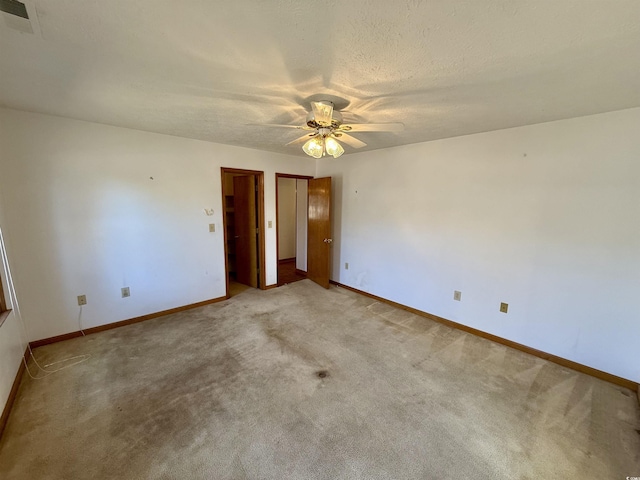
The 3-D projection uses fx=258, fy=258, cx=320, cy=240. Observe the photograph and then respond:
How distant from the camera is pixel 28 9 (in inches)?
43.6

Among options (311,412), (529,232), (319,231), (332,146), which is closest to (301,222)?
(319,231)

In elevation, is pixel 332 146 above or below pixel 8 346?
above

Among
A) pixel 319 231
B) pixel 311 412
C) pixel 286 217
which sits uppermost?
pixel 286 217

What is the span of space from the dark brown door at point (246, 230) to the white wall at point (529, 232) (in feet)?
6.90

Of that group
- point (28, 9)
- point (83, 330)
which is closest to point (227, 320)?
point (83, 330)

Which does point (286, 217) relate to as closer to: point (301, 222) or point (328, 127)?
point (301, 222)

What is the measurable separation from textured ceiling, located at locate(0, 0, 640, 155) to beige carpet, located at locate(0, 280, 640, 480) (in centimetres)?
233

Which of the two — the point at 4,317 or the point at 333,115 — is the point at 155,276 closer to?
Answer: the point at 4,317

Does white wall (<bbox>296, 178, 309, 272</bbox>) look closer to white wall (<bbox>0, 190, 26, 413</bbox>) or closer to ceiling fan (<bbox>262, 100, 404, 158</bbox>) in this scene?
ceiling fan (<bbox>262, 100, 404, 158</bbox>)

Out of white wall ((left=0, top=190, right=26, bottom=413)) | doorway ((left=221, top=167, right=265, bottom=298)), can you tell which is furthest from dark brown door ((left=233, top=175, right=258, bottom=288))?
white wall ((left=0, top=190, right=26, bottom=413))

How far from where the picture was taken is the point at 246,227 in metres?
4.59

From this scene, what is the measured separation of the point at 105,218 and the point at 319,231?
3010 mm

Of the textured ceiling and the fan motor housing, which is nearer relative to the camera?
the textured ceiling

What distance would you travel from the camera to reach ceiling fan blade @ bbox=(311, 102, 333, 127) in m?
1.91
